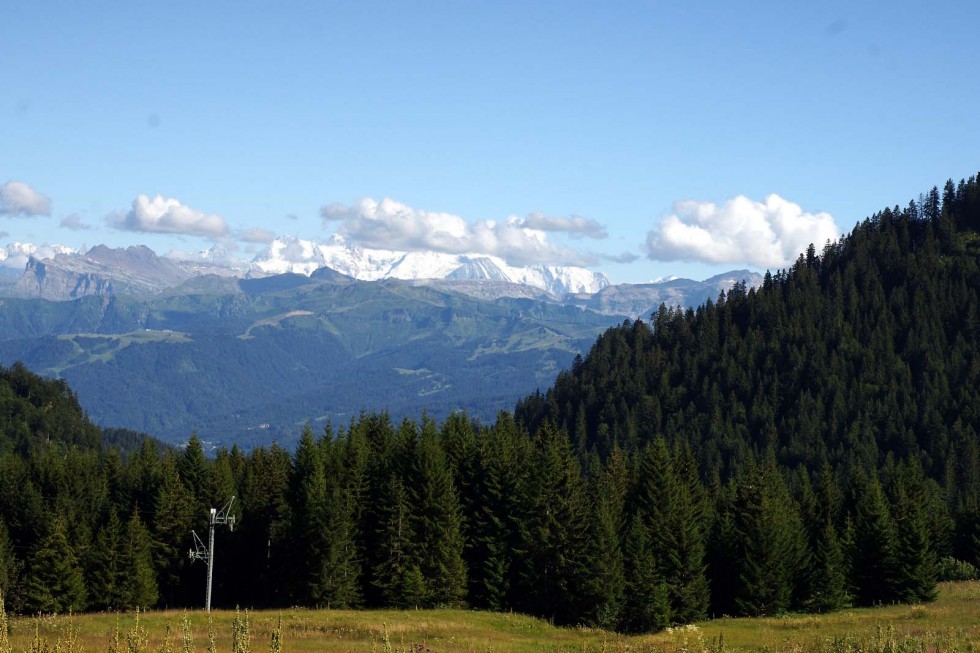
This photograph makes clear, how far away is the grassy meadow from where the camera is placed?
166 ft

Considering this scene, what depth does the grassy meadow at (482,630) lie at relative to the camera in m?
50.6

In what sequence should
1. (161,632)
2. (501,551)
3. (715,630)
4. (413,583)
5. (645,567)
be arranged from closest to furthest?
(161,632)
(715,630)
(645,567)
(413,583)
(501,551)

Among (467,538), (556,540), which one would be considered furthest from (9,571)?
(556,540)

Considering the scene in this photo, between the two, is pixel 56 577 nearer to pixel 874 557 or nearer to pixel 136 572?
pixel 136 572

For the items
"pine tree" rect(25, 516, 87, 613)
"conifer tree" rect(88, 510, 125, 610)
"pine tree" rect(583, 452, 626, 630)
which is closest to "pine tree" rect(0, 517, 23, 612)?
"pine tree" rect(25, 516, 87, 613)

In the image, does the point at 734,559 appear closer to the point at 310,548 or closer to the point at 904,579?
the point at 904,579

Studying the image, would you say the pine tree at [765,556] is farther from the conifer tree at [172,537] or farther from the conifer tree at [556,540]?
the conifer tree at [172,537]

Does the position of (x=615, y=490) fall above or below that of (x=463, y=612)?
above

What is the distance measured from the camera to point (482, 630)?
206 feet

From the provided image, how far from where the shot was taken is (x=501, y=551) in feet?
270

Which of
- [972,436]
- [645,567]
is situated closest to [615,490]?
[645,567]

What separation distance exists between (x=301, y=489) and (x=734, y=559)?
3478 centimetres

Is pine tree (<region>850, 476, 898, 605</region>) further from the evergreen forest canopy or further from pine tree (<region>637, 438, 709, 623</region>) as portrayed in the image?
pine tree (<region>637, 438, 709, 623</region>)

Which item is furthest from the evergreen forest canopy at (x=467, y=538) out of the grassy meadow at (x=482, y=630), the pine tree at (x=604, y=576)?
the grassy meadow at (x=482, y=630)
